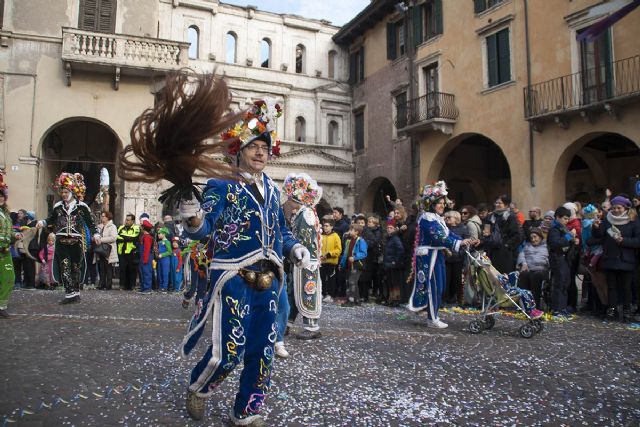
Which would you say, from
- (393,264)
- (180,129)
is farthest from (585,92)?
(180,129)

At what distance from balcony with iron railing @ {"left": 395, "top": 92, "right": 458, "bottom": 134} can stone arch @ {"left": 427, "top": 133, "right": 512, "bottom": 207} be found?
308 centimetres

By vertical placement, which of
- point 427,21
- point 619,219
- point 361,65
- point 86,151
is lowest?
point 619,219

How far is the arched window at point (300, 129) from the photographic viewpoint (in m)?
29.8

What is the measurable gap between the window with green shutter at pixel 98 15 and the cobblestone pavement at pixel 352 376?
15674mm

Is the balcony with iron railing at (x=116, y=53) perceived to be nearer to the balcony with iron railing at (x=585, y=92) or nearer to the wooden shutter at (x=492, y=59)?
the wooden shutter at (x=492, y=59)

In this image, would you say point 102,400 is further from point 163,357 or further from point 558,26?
point 558,26

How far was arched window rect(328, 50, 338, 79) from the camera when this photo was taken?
30.7 metres

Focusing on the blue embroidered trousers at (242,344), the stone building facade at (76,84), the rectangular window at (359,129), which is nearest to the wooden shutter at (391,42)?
the rectangular window at (359,129)

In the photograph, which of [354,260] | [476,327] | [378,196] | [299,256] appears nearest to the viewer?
[299,256]

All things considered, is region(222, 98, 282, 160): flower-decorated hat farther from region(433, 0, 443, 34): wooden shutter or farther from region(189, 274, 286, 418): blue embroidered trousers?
region(433, 0, 443, 34): wooden shutter

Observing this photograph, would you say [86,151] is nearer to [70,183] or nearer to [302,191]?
[70,183]

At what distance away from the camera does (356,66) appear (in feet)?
98.3

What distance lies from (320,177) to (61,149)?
Result: 43.0 feet

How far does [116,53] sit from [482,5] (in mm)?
14195
